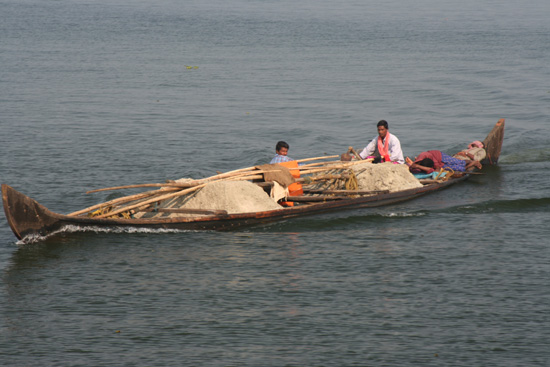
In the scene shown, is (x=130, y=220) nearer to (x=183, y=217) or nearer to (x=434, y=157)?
(x=183, y=217)

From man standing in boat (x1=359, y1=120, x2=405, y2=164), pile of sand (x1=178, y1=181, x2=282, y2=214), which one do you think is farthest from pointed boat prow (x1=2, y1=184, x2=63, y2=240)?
man standing in boat (x1=359, y1=120, x2=405, y2=164)

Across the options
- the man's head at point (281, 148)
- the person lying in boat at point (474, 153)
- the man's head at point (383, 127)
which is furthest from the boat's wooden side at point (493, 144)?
the man's head at point (281, 148)

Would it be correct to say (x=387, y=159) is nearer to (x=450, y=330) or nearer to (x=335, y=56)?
(x=450, y=330)

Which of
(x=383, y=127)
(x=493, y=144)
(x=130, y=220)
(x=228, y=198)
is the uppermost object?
(x=383, y=127)

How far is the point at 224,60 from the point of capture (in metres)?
35.9

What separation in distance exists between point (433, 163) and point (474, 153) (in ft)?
6.80

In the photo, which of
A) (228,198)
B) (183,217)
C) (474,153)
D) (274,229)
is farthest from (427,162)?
(183,217)

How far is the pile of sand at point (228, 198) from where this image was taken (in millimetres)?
11414

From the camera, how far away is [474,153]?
1620cm

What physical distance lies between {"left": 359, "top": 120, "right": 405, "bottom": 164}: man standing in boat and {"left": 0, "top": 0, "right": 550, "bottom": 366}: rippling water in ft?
3.39

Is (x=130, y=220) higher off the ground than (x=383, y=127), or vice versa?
(x=383, y=127)

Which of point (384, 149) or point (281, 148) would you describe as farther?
point (384, 149)

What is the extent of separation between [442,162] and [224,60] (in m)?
22.6

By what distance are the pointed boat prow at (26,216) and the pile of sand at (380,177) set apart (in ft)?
17.8
